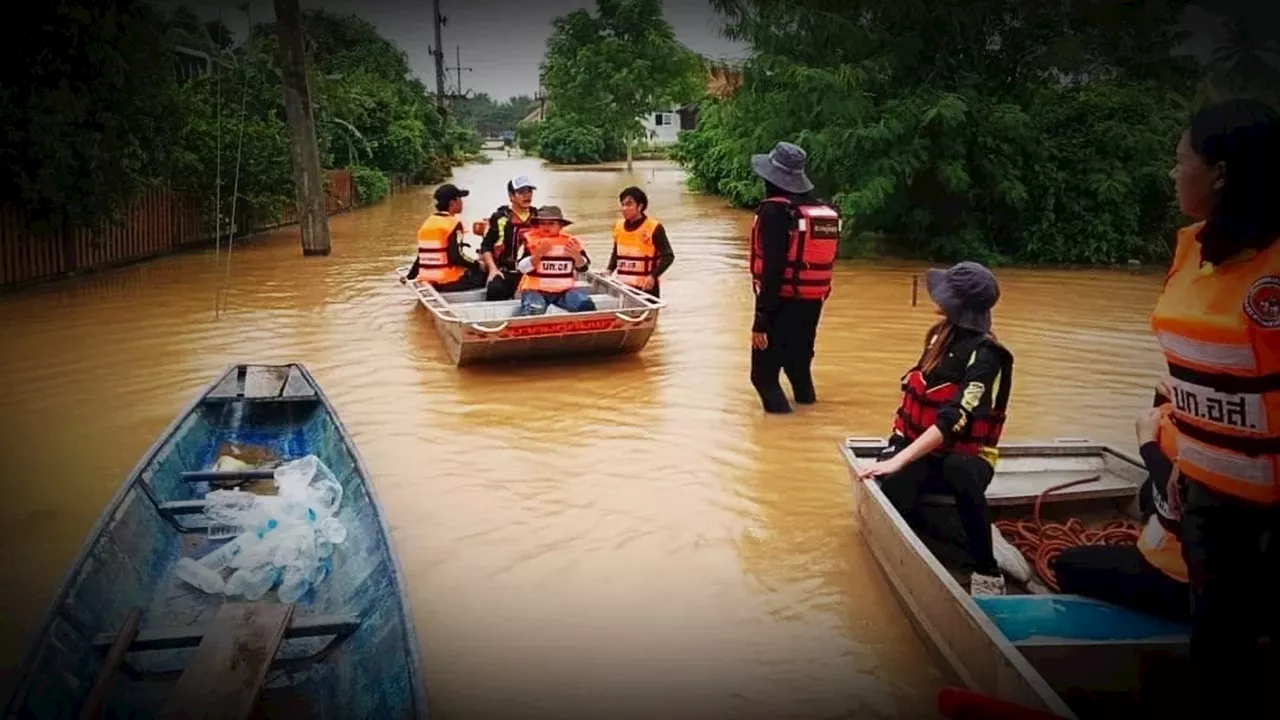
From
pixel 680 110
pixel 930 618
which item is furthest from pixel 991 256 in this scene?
pixel 680 110

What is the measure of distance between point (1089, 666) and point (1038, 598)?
0.41 m

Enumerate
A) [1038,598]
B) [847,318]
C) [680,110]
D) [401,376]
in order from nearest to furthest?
[1038,598]
[401,376]
[847,318]
[680,110]

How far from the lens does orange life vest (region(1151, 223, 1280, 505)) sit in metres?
2.50

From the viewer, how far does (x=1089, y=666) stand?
3.30 m

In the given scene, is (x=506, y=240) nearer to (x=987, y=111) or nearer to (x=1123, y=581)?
(x=1123, y=581)

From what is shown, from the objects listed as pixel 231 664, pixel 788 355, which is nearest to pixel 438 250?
pixel 788 355

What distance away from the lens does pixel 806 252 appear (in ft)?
21.6

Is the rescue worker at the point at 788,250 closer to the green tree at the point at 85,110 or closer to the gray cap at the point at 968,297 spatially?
the gray cap at the point at 968,297

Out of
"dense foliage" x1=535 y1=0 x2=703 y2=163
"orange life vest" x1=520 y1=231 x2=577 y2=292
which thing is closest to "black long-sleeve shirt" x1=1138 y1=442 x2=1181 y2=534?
"orange life vest" x1=520 y1=231 x2=577 y2=292

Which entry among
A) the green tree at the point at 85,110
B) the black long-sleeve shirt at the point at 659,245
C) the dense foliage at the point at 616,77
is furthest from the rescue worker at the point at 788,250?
the dense foliage at the point at 616,77

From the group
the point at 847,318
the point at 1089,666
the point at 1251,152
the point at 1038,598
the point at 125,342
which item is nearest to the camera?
the point at 1251,152

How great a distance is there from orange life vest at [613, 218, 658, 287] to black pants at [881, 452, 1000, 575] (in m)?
4.79

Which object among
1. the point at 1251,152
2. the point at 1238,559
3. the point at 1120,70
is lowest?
the point at 1238,559

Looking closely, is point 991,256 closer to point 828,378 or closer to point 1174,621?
point 828,378
